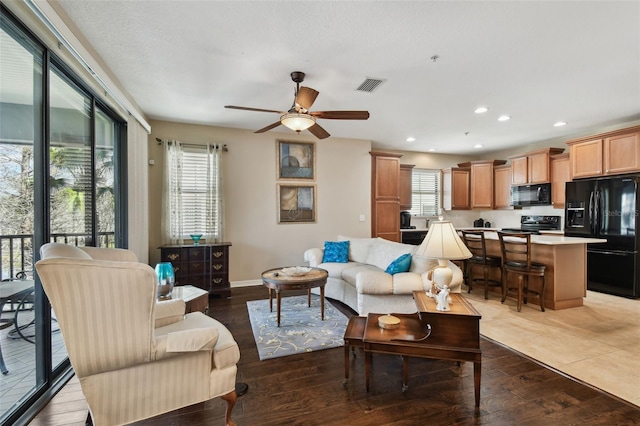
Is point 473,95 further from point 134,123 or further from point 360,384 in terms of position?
point 134,123

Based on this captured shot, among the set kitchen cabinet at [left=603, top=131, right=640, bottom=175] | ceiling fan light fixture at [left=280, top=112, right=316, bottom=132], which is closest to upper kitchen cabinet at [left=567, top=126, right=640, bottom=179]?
kitchen cabinet at [left=603, top=131, right=640, bottom=175]

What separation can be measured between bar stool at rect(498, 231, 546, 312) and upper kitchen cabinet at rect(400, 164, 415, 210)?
8.74 ft

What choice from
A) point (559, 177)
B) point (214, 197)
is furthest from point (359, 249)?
point (559, 177)

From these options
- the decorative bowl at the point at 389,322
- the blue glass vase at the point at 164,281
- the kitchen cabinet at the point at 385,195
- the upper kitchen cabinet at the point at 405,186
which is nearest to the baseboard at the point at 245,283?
the blue glass vase at the point at 164,281

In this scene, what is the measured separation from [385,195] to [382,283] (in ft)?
10.5

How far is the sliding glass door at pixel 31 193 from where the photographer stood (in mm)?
1729

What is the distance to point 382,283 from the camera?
3.13 metres

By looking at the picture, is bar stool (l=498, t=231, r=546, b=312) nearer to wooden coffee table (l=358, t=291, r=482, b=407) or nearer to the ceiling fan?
wooden coffee table (l=358, t=291, r=482, b=407)

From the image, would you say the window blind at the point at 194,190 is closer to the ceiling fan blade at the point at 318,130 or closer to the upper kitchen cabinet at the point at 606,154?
the ceiling fan blade at the point at 318,130

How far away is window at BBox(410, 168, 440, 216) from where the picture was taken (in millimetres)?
7195

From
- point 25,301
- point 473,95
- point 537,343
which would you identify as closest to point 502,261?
point 537,343

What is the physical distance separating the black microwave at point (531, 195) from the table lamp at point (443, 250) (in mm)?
4777

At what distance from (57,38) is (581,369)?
478 cm

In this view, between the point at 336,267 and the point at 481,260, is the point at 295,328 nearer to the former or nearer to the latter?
the point at 336,267
